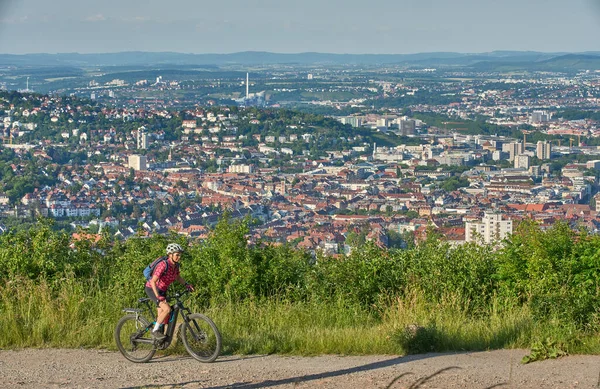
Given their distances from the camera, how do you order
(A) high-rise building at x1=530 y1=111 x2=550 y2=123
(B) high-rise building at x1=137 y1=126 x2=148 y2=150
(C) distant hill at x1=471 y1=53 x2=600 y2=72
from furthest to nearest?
1. (C) distant hill at x1=471 y1=53 x2=600 y2=72
2. (A) high-rise building at x1=530 y1=111 x2=550 y2=123
3. (B) high-rise building at x1=137 y1=126 x2=148 y2=150

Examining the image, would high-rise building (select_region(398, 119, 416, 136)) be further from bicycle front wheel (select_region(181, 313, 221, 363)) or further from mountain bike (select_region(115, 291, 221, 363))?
bicycle front wheel (select_region(181, 313, 221, 363))

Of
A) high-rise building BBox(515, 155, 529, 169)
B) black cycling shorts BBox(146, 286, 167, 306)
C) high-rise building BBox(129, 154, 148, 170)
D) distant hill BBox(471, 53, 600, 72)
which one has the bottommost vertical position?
high-rise building BBox(515, 155, 529, 169)

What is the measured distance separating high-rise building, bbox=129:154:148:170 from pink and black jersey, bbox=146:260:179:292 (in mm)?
41825

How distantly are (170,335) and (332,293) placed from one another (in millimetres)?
1397

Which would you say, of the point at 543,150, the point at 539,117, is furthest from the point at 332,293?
the point at 539,117

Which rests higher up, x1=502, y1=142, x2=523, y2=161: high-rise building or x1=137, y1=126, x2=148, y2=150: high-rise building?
x1=137, y1=126, x2=148, y2=150: high-rise building

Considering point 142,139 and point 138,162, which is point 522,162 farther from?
point 142,139

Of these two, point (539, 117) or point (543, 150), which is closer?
point (543, 150)

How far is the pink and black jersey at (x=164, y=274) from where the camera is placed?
5133mm

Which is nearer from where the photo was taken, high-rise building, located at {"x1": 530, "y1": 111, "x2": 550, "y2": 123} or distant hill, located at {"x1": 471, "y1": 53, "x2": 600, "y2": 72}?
high-rise building, located at {"x1": 530, "y1": 111, "x2": 550, "y2": 123}

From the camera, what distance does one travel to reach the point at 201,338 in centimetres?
510

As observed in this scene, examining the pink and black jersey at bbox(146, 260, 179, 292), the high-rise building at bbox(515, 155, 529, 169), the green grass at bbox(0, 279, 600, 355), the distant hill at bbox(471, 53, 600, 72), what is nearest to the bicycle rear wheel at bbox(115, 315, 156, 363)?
the green grass at bbox(0, 279, 600, 355)

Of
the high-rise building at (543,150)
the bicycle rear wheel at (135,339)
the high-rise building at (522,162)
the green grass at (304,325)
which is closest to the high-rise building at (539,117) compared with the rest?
the high-rise building at (543,150)

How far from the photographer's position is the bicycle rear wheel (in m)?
5.16
